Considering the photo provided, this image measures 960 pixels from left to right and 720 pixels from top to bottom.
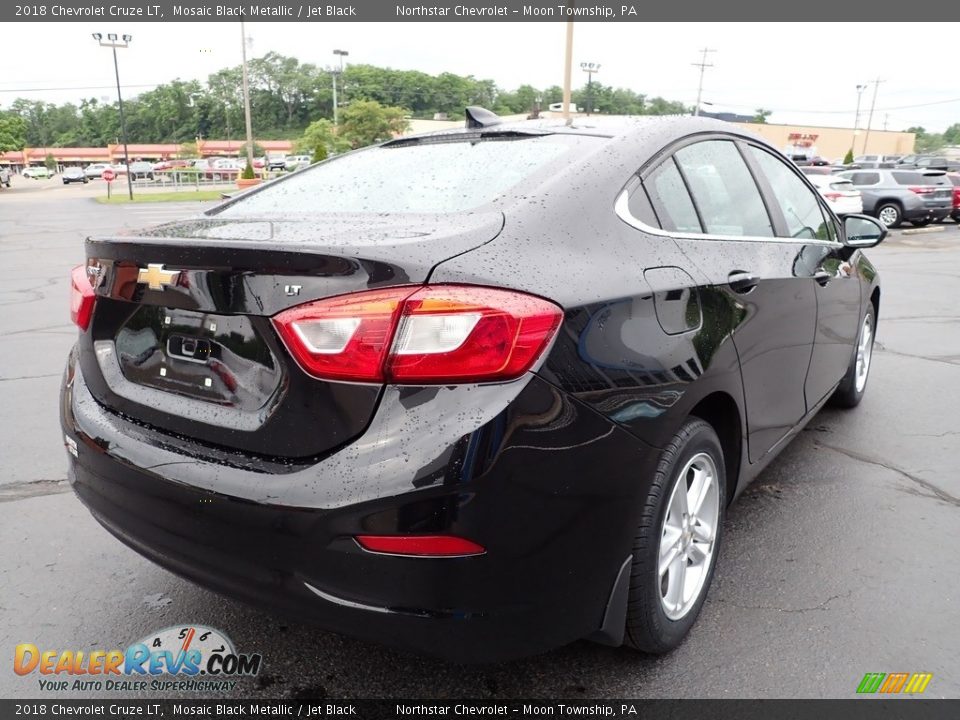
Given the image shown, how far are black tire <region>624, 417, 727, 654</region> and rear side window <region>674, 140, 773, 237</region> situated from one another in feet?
2.67

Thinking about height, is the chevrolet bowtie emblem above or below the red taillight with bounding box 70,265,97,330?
above

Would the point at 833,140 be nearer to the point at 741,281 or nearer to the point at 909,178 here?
the point at 909,178

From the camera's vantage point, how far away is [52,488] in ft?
11.6

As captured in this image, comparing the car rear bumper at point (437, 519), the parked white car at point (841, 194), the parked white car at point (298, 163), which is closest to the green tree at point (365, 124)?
the parked white car at point (298, 163)

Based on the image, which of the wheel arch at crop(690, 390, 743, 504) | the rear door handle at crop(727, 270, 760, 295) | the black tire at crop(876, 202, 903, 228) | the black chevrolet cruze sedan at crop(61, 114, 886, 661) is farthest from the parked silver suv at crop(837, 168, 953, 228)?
the black chevrolet cruze sedan at crop(61, 114, 886, 661)

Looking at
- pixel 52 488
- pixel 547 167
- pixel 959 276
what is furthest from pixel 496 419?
pixel 959 276

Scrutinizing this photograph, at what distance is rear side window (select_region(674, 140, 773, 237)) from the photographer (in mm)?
2641

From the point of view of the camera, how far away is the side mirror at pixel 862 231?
13.2 ft

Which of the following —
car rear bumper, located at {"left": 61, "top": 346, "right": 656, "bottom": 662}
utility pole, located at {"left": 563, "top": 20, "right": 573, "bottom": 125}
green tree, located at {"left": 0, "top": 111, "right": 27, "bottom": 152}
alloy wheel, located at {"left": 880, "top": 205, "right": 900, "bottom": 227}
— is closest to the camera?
car rear bumper, located at {"left": 61, "top": 346, "right": 656, "bottom": 662}

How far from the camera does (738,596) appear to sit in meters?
2.64

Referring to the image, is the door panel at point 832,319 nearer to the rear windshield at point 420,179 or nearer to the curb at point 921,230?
the rear windshield at point 420,179

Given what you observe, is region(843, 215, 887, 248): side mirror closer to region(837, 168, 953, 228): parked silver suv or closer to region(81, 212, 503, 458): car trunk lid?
region(81, 212, 503, 458): car trunk lid

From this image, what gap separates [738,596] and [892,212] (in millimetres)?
23321

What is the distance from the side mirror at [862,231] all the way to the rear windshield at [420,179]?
2301mm
